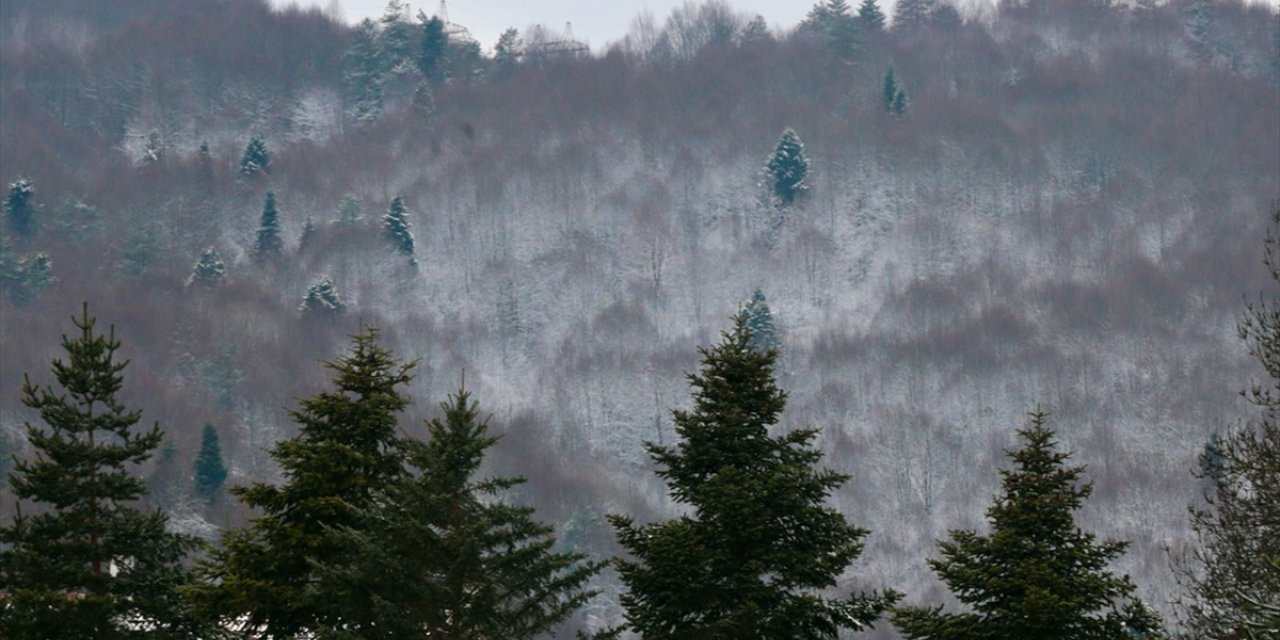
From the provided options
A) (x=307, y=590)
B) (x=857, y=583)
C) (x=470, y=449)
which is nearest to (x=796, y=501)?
(x=470, y=449)

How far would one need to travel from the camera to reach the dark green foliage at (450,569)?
70.0ft

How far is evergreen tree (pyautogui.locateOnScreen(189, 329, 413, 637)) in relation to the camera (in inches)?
982

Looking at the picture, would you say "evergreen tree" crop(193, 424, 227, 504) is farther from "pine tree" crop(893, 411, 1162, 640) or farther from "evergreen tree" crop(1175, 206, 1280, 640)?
"pine tree" crop(893, 411, 1162, 640)

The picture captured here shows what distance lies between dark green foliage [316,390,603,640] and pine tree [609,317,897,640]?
78.4 inches

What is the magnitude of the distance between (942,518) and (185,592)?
559ft

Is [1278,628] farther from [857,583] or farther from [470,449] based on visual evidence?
[857,583]

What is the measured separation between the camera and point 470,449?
2214 centimetres

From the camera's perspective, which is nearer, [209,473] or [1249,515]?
[1249,515]

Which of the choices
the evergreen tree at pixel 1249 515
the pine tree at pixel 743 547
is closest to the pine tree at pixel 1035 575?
the pine tree at pixel 743 547

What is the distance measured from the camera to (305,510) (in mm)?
25703

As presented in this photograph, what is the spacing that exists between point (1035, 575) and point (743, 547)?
412 cm

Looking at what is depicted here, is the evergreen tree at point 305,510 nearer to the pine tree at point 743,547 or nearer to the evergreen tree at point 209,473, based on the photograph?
the pine tree at point 743,547

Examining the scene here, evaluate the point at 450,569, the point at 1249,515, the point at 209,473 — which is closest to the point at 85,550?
the point at 450,569

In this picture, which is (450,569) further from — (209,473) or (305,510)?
(209,473)
